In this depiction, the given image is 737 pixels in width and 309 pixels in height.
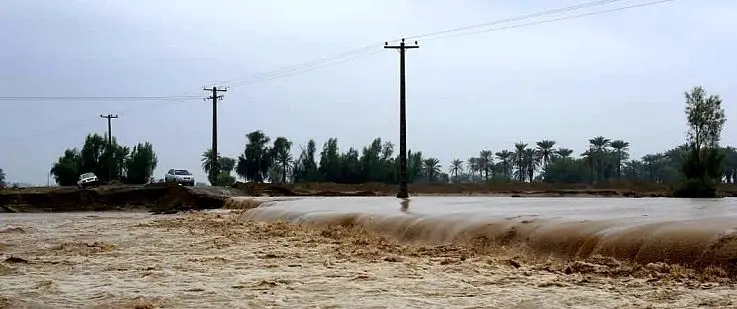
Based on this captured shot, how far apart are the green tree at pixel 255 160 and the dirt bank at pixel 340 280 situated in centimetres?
7642

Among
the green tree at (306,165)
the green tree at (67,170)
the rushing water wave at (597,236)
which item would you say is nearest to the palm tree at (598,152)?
the green tree at (306,165)

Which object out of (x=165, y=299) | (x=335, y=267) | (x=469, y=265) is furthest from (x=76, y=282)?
(x=469, y=265)

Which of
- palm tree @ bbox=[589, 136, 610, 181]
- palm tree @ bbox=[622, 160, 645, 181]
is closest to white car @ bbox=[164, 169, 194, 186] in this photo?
palm tree @ bbox=[589, 136, 610, 181]

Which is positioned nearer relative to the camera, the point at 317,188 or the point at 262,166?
the point at 317,188

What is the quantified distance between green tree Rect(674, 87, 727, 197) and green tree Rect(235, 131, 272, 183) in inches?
2247

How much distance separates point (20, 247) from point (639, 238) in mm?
10776

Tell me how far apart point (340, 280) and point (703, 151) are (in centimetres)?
3144

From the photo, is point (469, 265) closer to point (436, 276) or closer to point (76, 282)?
point (436, 276)

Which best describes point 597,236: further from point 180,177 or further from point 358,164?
point 358,164

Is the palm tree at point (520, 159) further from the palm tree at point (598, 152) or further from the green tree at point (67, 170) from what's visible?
the green tree at point (67, 170)

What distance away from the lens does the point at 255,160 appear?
292 feet

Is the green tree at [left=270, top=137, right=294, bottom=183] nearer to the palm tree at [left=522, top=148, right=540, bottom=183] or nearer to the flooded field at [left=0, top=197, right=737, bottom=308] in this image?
the palm tree at [left=522, top=148, right=540, bottom=183]

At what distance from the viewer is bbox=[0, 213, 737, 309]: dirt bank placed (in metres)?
6.86

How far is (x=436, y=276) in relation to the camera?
8516mm
